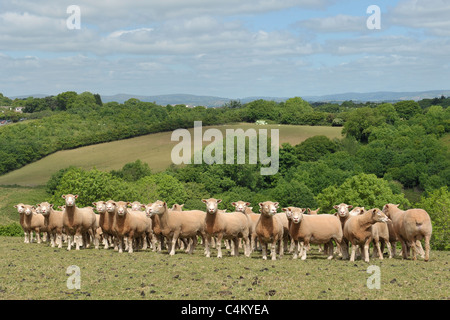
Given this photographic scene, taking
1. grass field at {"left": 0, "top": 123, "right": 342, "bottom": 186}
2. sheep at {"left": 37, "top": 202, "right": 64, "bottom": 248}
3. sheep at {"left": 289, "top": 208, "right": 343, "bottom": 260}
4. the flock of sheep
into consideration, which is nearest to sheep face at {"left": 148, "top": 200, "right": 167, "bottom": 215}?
the flock of sheep

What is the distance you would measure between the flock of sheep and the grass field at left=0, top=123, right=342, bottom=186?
8732 cm

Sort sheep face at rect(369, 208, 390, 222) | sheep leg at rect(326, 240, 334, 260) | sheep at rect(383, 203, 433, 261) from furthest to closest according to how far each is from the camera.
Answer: sheep leg at rect(326, 240, 334, 260) < sheep at rect(383, 203, 433, 261) < sheep face at rect(369, 208, 390, 222)

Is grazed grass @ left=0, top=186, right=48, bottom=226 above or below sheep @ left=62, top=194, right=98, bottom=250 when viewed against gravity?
below

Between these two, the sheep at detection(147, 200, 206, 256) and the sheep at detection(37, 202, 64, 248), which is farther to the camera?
the sheep at detection(37, 202, 64, 248)

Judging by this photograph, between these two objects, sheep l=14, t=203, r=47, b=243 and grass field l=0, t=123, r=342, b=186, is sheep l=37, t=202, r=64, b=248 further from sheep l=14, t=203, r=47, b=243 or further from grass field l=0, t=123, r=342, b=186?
grass field l=0, t=123, r=342, b=186

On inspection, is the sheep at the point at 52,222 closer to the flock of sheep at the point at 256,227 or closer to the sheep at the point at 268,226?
the flock of sheep at the point at 256,227

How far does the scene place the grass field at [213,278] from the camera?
54.7ft

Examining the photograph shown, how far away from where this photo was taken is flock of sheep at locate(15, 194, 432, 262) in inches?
990

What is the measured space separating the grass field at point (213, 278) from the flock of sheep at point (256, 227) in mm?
1007

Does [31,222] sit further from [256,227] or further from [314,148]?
[314,148]

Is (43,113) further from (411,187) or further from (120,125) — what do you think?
(411,187)

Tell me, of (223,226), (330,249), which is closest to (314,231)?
(330,249)

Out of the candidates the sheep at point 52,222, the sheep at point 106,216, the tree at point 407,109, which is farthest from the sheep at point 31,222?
the tree at point 407,109
